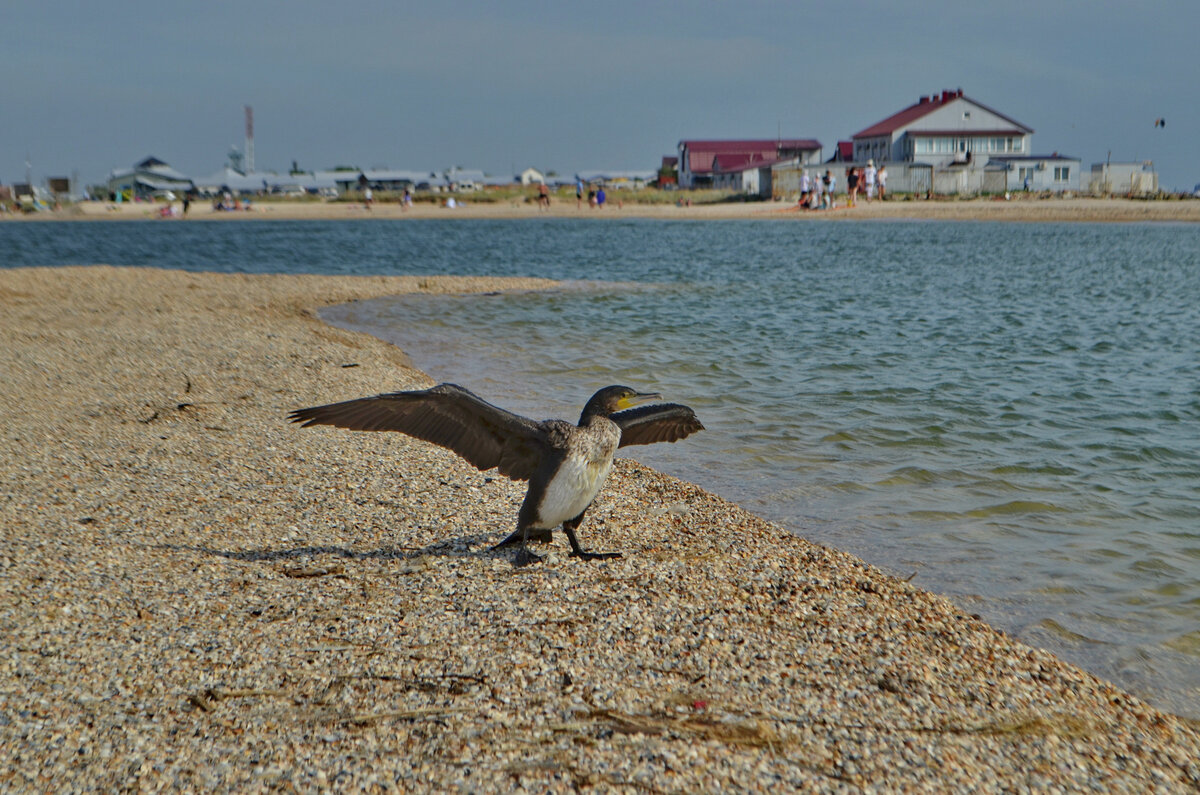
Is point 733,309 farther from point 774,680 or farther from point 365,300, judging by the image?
point 774,680

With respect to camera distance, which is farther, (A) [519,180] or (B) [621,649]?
(A) [519,180]

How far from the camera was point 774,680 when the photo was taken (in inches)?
159

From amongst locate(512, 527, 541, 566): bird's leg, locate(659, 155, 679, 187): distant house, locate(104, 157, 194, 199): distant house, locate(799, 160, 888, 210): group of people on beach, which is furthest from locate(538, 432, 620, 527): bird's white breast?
locate(104, 157, 194, 199): distant house

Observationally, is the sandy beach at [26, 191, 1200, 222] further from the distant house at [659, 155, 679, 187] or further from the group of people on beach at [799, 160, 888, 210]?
the distant house at [659, 155, 679, 187]

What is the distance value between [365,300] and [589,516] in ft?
50.0

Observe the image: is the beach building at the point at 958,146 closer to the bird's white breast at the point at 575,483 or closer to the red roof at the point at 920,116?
the red roof at the point at 920,116

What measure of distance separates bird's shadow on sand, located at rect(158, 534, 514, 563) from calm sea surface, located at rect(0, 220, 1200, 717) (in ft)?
8.20

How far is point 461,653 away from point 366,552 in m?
1.59

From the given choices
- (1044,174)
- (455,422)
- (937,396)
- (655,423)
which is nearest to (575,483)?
(455,422)

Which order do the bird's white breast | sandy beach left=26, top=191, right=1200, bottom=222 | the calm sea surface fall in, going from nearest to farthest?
the bird's white breast < the calm sea surface < sandy beach left=26, top=191, right=1200, bottom=222

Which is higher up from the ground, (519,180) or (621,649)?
(519,180)

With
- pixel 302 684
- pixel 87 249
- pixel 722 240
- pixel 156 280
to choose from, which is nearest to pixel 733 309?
pixel 156 280

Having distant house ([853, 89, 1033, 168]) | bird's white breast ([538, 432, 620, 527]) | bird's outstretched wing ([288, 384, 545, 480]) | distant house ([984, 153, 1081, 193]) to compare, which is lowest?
bird's white breast ([538, 432, 620, 527])

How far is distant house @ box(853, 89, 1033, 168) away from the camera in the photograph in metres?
73.1
